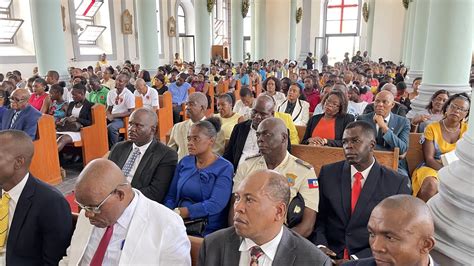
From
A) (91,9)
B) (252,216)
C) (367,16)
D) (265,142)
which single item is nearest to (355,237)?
(265,142)

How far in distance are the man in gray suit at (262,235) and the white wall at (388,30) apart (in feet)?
69.7

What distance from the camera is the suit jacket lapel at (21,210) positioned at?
2074mm

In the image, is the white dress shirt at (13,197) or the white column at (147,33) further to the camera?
the white column at (147,33)

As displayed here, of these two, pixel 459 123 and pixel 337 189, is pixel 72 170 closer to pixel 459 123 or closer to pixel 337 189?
pixel 337 189

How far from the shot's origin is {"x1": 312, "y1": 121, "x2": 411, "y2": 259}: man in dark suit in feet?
7.74

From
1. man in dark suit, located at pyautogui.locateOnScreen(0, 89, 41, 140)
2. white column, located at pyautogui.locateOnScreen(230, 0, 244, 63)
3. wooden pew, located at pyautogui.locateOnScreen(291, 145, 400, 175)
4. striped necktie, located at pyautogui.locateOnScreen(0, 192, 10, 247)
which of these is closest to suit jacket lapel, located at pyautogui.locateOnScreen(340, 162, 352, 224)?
wooden pew, located at pyautogui.locateOnScreen(291, 145, 400, 175)

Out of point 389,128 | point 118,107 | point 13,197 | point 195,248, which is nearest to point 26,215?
point 13,197

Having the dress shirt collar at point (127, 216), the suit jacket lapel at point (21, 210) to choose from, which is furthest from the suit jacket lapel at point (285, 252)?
the suit jacket lapel at point (21, 210)

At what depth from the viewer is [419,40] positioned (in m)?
8.62

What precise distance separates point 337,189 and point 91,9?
48.0ft

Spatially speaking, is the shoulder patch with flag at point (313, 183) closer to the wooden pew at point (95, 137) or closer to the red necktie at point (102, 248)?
the red necktie at point (102, 248)

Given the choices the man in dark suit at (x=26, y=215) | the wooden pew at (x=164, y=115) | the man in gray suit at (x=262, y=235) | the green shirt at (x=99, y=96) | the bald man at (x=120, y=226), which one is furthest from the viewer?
the green shirt at (x=99, y=96)

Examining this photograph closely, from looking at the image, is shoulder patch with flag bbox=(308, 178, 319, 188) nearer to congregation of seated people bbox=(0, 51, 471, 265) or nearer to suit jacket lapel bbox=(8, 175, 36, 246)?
congregation of seated people bbox=(0, 51, 471, 265)

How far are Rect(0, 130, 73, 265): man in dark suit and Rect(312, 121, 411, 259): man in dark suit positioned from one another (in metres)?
1.49
